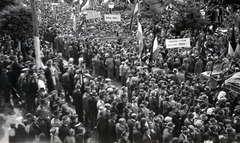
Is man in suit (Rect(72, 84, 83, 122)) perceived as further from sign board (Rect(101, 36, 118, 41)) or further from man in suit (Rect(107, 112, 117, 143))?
sign board (Rect(101, 36, 118, 41))

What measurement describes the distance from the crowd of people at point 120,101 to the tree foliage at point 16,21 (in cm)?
137

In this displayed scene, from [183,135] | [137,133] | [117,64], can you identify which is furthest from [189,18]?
[183,135]

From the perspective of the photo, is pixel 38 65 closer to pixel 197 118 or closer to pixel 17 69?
pixel 17 69

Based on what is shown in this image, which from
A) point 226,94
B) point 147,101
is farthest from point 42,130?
point 226,94

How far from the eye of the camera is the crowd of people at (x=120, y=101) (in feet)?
31.5

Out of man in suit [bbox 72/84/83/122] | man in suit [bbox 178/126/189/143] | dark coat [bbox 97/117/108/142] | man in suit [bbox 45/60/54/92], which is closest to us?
man in suit [bbox 178/126/189/143]

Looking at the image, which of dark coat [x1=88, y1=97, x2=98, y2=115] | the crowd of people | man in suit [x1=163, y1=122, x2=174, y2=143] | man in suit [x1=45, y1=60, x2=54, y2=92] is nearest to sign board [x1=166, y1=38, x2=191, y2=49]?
the crowd of people

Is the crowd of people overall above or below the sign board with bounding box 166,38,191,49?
below

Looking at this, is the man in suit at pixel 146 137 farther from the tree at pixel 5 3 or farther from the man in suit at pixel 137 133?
the tree at pixel 5 3

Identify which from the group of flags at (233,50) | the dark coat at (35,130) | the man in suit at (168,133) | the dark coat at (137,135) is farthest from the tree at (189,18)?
the dark coat at (35,130)

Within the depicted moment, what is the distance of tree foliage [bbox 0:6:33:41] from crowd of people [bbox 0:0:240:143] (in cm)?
137

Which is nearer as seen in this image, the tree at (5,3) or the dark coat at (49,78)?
the dark coat at (49,78)

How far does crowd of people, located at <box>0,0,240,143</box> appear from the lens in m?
9.61

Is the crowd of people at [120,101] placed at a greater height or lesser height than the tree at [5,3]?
lesser
